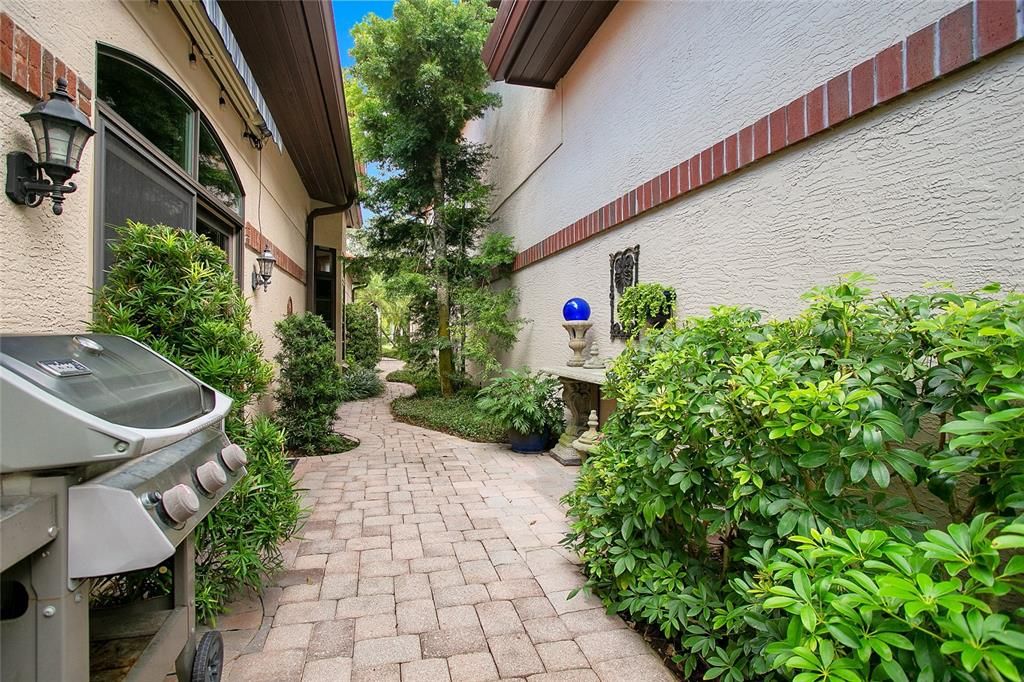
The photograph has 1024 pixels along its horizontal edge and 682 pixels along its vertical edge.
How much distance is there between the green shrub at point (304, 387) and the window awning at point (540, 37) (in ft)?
13.1

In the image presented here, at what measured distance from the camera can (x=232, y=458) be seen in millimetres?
1602

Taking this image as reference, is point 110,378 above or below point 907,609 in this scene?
above

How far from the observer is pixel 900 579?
989mm

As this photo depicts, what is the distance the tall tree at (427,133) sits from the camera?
7202 mm

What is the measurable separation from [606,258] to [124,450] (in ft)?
14.1

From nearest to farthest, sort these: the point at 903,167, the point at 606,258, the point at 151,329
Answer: the point at 903,167
the point at 151,329
the point at 606,258

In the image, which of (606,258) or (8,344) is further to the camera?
(606,258)

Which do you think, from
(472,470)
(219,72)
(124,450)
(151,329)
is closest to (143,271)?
(151,329)

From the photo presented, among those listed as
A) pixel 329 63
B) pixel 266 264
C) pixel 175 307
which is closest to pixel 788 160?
pixel 175 307

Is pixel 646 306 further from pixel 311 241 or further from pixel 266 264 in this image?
pixel 311 241

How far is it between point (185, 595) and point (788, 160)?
3366 millimetres

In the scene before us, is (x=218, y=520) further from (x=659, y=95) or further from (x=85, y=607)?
(x=659, y=95)

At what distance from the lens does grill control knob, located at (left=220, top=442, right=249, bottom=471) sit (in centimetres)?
158

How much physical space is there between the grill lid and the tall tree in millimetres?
6597
